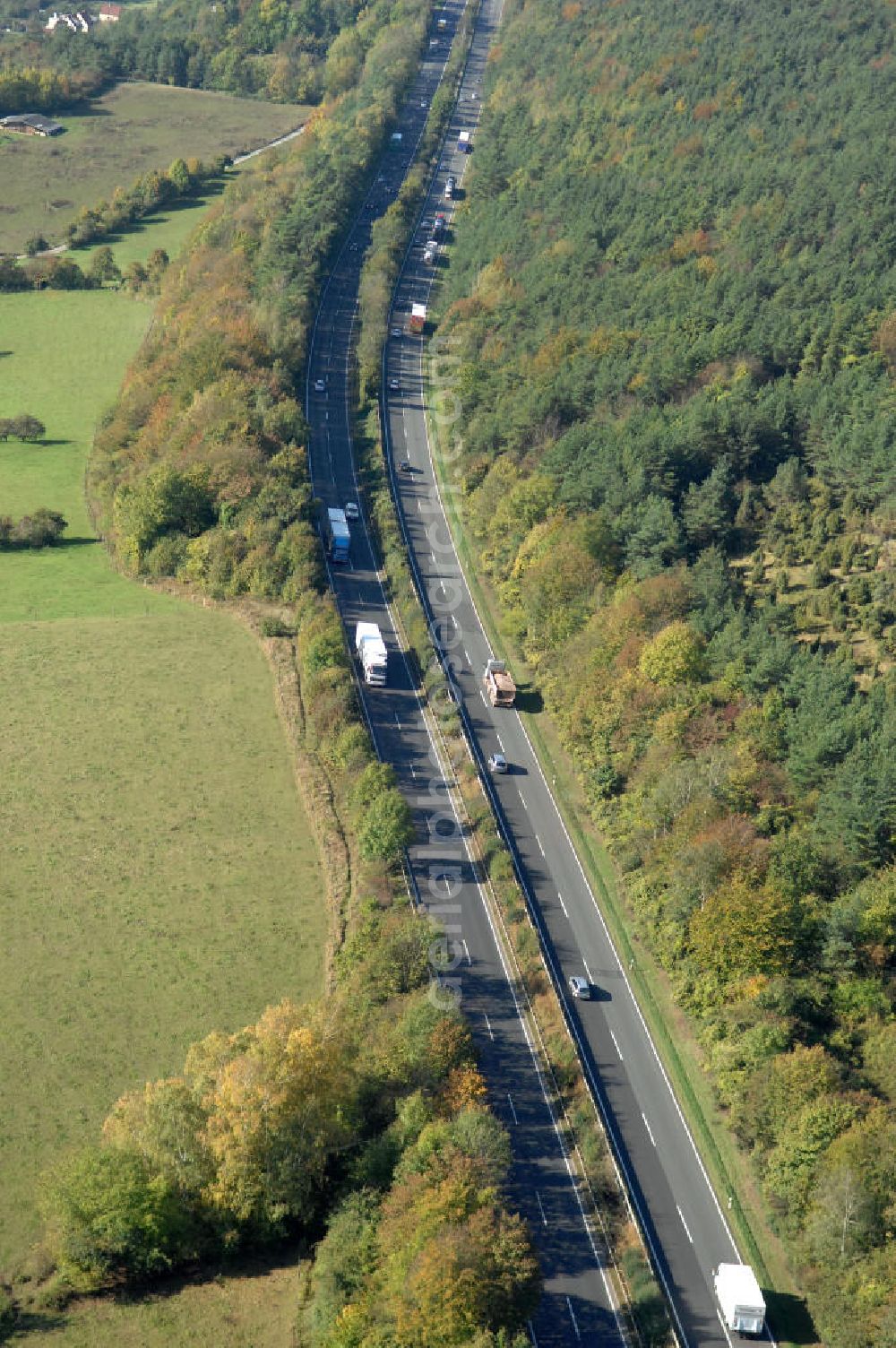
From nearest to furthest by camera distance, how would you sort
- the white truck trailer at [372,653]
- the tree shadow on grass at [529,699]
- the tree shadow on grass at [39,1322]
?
the tree shadow on grass at [39,1322], the white truck trailer at [372,653], the tree shadow on grass at [529,699]

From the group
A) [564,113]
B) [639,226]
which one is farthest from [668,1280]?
[564,113]

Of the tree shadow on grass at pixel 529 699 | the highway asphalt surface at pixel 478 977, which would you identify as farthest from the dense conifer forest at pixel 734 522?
the highway asphalt surface at pixel 478 977

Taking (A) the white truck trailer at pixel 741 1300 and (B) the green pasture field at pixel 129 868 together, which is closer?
(A) the white truck trailer at pixel 741 1300

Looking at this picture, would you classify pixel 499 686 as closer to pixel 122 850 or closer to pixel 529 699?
pixel 529 699

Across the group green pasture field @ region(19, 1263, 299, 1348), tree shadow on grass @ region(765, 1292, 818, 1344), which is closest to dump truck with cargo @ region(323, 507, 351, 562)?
green pasture field @ region(19, 1263, 299, 1348)

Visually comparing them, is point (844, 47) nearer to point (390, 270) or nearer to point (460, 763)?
point (390, 270)

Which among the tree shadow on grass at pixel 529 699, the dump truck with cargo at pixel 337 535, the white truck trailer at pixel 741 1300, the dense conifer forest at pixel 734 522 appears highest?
the dense conifer forest at pixel 734 522

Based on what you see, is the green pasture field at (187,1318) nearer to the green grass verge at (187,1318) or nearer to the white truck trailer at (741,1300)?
the green grass verge at (187,1318)

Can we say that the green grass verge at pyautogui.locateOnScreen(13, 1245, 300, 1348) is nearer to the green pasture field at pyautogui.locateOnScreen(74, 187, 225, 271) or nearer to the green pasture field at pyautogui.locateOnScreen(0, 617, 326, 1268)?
the green pasture field at pyautogui.locateOnScreen(0, 617, 326, 1268)
